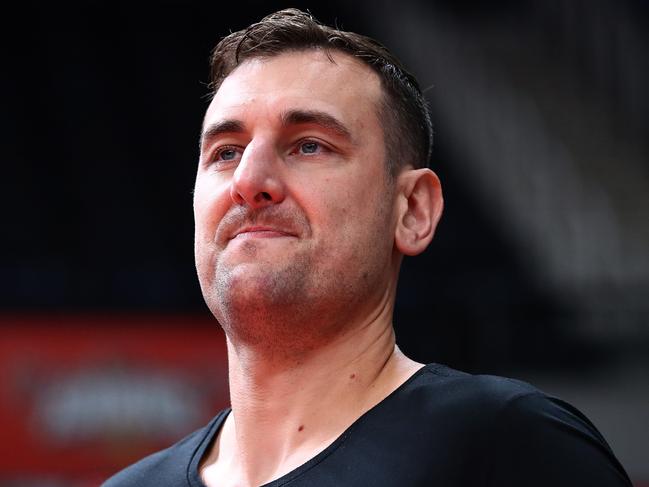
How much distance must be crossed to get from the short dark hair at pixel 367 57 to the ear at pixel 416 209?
39 millimetres

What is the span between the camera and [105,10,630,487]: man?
1.99 m

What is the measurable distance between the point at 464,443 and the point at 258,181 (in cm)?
66

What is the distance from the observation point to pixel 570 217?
862cm

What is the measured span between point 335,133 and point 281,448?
676 millimetres

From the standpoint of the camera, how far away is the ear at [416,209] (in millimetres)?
2307

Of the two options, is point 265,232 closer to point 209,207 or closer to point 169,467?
point 209,207

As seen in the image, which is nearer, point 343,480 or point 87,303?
point 343,480

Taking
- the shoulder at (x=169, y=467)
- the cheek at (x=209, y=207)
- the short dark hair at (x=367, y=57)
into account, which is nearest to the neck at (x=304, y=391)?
the shoulder at (x=169, y=467)

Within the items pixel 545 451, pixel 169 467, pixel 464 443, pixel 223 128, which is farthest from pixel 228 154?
pixel 545 451

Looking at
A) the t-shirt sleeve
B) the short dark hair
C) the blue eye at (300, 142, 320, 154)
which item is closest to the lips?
the blue eye at (300, 142, 320, 154)

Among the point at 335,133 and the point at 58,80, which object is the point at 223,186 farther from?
the point at 58,80

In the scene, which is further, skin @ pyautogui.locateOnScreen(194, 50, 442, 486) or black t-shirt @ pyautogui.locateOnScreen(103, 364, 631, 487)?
skin @ pyautogui.locateOnScreen(194, 50, 442, 486)

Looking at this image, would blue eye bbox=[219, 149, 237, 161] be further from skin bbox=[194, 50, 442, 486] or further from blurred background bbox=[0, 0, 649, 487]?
blurred background bbox=[0, 0, 649, 487]

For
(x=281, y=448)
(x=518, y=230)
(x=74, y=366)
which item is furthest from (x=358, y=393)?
(x=518, y=230)
